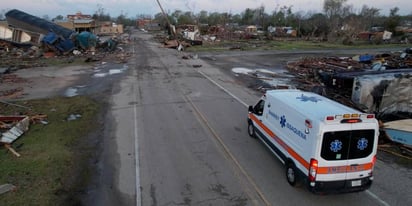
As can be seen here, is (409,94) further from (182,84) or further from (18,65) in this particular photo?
(18,65)

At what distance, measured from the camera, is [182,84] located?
2244 cm

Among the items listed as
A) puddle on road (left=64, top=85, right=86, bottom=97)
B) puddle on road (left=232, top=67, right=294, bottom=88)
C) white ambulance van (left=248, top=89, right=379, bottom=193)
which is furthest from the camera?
puddle on road (left=232, top=67, right=294, bottom=88)

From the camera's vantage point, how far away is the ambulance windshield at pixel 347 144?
7480mm

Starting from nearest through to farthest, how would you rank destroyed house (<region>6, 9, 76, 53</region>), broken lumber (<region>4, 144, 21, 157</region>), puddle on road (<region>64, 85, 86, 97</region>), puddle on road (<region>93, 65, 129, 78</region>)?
broken lumber (<region>4, 144, 21, 157</region>) < puddle on road (<region>64, 85, 86, 97</region>) < puddle on road (<region>93, 65, 129, 78</region>) < destroyed house (<region>6, 9, 76, 53</region>)

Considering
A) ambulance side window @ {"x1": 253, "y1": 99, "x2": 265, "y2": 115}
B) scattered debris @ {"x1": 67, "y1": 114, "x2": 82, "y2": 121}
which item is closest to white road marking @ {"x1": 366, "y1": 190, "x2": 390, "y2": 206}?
ambulance side window @ {"x1": 253, "y1": 99, "x2": 265, "y2": 115}

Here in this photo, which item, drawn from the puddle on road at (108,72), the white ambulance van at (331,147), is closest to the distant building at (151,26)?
the puddle on road at (108,72)

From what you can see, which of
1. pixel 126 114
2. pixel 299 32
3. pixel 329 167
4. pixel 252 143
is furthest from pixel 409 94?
pixel 299 32

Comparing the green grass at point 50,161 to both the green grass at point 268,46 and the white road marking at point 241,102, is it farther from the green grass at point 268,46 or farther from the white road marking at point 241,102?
the green grass at point 268,46

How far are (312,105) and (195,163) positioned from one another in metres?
4.01

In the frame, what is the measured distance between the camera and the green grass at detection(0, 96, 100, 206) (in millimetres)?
8289

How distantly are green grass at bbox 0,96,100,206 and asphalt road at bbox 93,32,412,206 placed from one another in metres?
0.79

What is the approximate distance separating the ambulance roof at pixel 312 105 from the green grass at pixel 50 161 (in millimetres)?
6207

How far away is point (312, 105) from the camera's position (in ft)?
28.2

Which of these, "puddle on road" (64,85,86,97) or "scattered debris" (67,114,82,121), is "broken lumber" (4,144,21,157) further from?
"puddle on road" (64,85,86,97)
